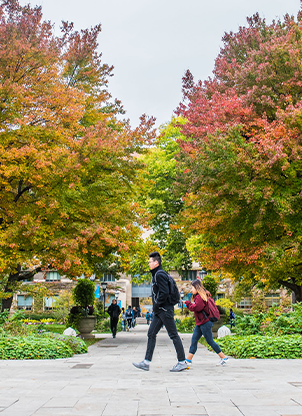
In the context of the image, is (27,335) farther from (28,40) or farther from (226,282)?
→ (226,282)

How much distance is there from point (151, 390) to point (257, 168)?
8804 millimetres

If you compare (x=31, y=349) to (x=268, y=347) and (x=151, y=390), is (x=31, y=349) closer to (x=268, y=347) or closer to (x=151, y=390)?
(x=151, y=390)

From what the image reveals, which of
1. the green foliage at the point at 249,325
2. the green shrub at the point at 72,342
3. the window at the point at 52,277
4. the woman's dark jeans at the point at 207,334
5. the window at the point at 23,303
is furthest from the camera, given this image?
the window at the point at 52,277

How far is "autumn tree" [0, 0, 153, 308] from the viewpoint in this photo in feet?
42.2

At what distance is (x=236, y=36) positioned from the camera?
61.6 feet

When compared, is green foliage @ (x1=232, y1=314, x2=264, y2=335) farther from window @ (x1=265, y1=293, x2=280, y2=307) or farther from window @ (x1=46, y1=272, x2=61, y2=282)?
window @ (x1=46, y1=272, x2=61, y2=282)

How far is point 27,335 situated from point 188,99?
13.9 m

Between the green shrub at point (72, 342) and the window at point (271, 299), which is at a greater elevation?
the green shrub at point (72, 342)

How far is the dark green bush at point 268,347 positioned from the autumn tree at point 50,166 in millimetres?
5247

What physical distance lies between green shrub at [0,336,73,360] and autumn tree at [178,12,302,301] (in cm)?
645

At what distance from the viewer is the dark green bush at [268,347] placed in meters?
9.17

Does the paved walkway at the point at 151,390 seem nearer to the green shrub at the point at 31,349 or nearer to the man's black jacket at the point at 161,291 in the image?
the man's black jacket at the point at 161,291

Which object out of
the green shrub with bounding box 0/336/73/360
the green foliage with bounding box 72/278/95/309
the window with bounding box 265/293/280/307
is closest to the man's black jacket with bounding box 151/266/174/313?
the green shrub with bounding box 0/336/73/360

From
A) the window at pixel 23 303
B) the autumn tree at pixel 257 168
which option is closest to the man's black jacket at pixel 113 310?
the autumn tree at pixel 257 168
